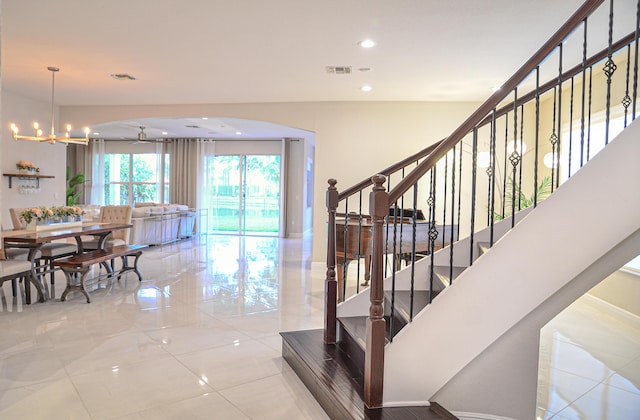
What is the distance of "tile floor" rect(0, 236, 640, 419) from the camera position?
2.57 m

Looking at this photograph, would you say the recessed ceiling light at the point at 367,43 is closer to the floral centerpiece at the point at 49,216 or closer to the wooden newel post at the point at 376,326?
the wooden newel post at the point at 376,326

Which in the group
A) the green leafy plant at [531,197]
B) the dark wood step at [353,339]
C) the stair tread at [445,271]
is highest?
the green leafy plant at [531,197]

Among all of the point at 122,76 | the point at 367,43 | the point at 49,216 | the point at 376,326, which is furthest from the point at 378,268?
the point at 122,76

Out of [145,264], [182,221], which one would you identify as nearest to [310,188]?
[182,221]

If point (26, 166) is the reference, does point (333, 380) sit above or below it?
below

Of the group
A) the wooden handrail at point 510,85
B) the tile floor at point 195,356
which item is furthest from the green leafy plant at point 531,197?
the wooden handrail at point 510,85

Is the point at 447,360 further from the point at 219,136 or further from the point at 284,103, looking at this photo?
the point at 219,136

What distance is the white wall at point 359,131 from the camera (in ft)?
23.4

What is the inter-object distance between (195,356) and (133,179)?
10665 mm

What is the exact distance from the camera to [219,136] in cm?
1170

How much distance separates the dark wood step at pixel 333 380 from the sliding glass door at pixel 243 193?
9080 millimetres

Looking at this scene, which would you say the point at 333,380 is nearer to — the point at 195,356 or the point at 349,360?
the point at 349,360

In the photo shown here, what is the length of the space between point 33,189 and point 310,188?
7.30m

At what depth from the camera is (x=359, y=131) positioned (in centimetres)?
725
